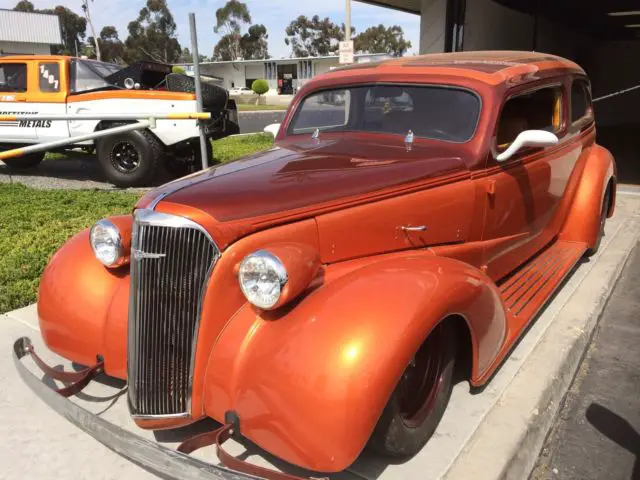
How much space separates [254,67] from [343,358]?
2571 inches

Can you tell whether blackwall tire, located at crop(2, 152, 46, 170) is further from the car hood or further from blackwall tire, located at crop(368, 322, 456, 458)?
blackwall tire, located at crop(368, 322, 456, 458)

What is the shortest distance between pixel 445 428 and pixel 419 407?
0.61ft

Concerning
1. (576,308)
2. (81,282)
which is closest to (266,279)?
(81,282)

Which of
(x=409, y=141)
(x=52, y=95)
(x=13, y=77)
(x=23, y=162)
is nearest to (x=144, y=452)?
(x=409, y=141)

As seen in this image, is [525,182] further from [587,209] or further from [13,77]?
[13,77]

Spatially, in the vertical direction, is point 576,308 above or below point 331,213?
below

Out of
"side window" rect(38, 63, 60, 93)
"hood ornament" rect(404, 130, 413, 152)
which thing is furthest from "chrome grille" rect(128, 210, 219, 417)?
"side window" rect(38, 63, 60, 93)

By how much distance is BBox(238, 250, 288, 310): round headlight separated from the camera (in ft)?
6.51

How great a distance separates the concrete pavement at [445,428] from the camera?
223 cm

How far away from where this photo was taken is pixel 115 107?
8.05m

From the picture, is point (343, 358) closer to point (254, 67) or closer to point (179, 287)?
point (179, 287)

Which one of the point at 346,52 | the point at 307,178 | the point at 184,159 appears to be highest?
the point at 346,52

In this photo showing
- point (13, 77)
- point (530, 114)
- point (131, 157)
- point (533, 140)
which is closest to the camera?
point (533, 140)

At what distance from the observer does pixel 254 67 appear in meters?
63.2
